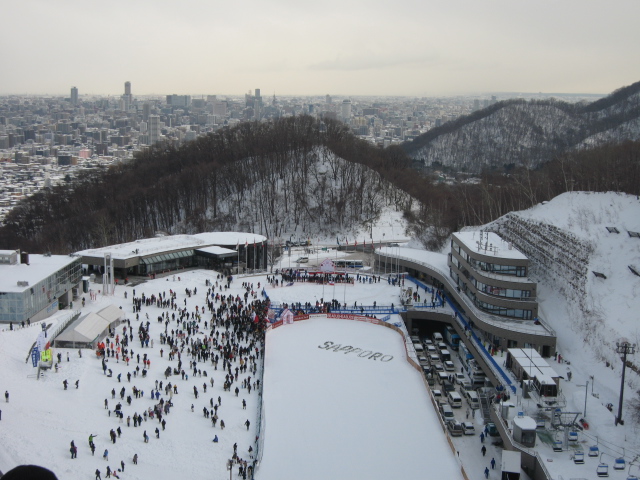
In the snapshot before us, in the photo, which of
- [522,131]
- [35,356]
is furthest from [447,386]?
[522,131]

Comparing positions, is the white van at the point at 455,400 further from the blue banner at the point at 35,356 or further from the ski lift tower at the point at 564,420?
the blue banner at the point at 35,356

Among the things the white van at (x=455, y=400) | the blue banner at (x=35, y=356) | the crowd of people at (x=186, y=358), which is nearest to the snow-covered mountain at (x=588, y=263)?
the white van at (x=455, y=400)

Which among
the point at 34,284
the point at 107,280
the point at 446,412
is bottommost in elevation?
the point at 446,412

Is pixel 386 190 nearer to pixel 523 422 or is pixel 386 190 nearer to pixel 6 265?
pixel 6 265

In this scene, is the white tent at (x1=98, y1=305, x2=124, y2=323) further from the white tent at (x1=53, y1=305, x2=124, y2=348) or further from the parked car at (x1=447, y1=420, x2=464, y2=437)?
the parked car at (x1=447, y1=420, x2=464, y2=437)

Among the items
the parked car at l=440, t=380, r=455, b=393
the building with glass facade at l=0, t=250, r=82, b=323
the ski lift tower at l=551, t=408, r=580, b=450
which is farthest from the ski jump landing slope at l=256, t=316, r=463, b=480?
the building with glass facade at l=0, t=250, r=82, b=323

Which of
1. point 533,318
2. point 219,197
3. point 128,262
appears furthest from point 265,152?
point 533,318

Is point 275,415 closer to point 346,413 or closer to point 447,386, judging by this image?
point 346,413
